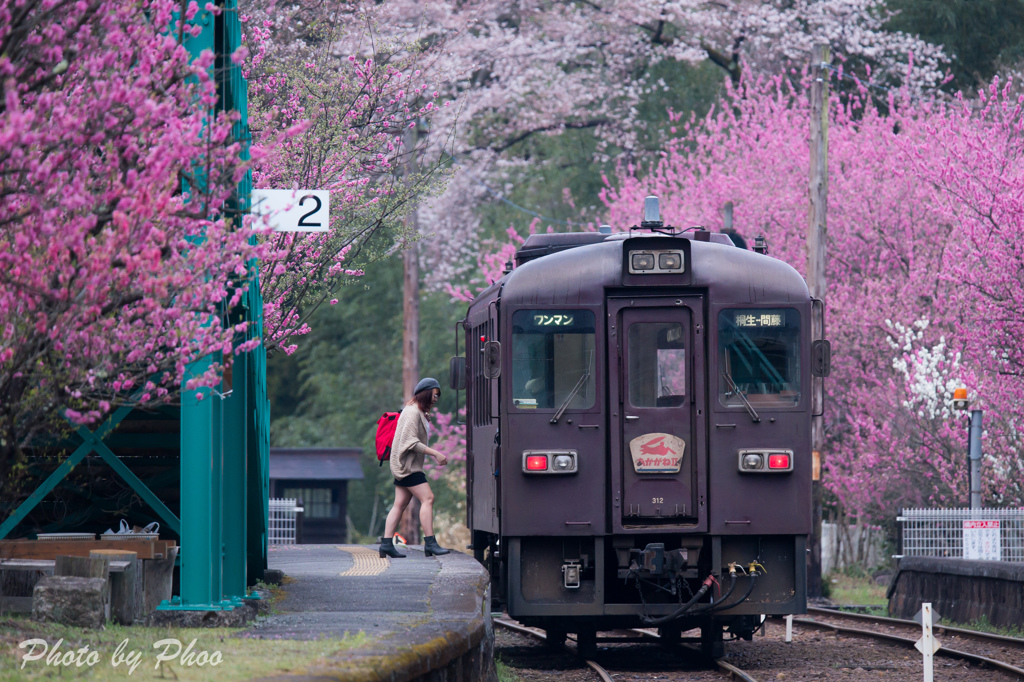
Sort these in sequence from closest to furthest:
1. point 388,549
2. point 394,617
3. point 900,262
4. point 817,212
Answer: point 394,617
point 388,549
point 817,212
point 900,262

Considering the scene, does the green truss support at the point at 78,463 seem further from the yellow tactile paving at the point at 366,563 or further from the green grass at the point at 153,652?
the yellow tactile paving at the point at 366,563

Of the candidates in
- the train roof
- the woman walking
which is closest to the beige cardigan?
the woman walking

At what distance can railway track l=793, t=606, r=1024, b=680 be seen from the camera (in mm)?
12258

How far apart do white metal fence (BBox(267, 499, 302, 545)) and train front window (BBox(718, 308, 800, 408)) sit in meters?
8.94

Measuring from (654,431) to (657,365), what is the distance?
0.52 meters

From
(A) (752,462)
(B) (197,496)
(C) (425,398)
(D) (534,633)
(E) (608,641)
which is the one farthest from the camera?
(D) (534,633)

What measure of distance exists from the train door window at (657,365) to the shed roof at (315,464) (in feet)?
54.3

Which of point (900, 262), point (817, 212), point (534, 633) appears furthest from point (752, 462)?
point (900, 262)

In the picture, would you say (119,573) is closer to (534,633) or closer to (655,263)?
(655,263)

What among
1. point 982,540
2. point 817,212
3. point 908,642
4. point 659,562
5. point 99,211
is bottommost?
point 908,642

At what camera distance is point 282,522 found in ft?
65.5

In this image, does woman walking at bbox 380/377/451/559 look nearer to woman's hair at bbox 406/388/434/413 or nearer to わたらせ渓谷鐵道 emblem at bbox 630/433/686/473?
woman's hair at bbox 406/388/434/413

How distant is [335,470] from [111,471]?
17411mm

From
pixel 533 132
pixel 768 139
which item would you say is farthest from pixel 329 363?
pixel 768 139
